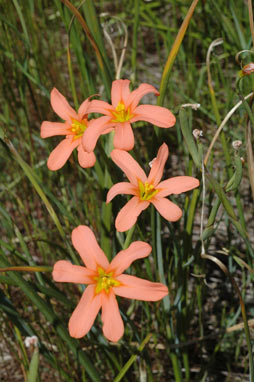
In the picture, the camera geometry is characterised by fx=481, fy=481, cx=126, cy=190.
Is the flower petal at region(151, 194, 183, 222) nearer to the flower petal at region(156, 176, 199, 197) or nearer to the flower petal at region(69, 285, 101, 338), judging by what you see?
the flower petal at region(156, 176, 199, 197)

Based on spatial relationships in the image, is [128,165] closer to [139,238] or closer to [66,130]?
[66,130]

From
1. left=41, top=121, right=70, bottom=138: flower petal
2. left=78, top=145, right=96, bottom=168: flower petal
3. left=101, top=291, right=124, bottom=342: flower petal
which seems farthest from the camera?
left=41, top=121, right=70, bottom=138: flower petal

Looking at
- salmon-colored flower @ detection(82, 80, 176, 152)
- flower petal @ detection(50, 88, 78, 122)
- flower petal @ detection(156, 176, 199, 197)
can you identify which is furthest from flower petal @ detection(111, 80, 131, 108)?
flower petal @ detection(156, 176, 199, 197)

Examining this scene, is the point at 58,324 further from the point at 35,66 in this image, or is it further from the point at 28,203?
the point at 35,66

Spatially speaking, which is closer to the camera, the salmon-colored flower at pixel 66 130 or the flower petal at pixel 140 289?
the flower petal at pixel 140 289

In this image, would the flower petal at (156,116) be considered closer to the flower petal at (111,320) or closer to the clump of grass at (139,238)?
the clump of grass at (139,238)

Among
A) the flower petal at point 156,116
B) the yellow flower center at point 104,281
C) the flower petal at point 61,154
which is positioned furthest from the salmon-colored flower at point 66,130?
the yellow flower center at point 104,281

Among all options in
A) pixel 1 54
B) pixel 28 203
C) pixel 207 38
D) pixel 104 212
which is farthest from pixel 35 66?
pixel 104 212
